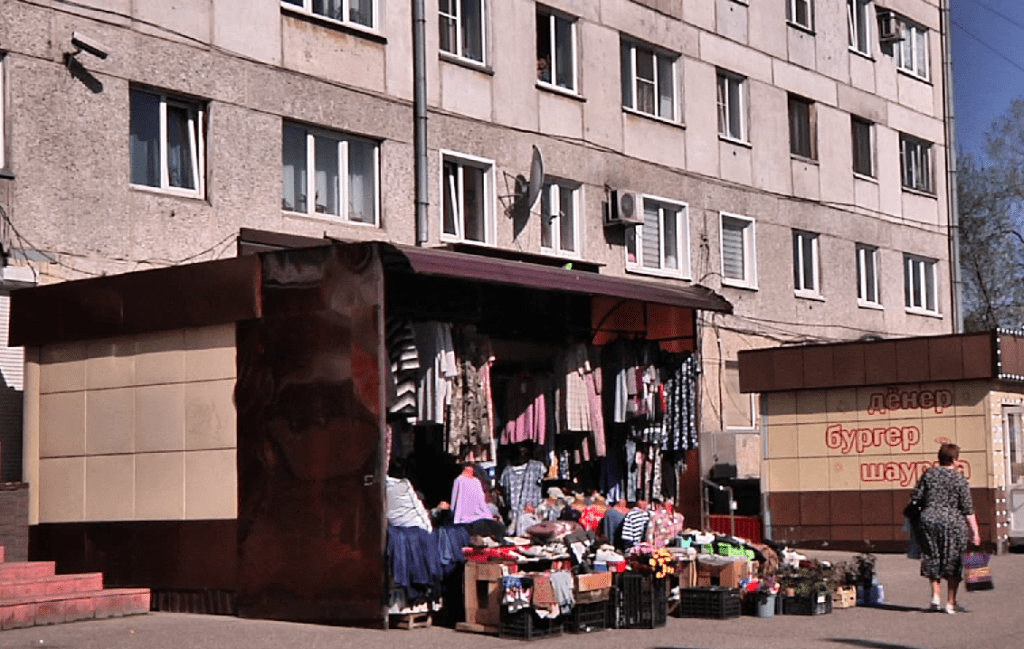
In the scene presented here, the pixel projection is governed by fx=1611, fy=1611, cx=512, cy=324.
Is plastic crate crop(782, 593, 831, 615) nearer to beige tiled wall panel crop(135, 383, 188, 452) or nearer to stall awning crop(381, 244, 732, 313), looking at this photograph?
stall awning crop(381, 244, 732, 313)

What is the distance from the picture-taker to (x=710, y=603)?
52.5ft

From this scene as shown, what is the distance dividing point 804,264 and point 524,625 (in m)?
19.2

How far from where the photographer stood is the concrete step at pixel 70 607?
47.8ft

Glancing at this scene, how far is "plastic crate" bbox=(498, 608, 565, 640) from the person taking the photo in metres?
14.2

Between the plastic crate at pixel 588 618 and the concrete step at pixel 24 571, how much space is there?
17.4ft

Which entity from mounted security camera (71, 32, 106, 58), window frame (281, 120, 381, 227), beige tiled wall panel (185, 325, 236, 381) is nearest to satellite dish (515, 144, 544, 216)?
window frame (281, 120, 381, 227)

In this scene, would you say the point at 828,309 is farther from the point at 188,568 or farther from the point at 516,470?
the point at 188,568

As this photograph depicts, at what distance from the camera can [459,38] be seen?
24328mm

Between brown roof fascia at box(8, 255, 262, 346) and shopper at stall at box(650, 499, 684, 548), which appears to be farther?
shopper at stall at box(650, 499, 684, 548)

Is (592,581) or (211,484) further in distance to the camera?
(211,484)

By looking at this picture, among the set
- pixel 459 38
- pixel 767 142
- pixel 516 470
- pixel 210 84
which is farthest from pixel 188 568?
pixel 767 142

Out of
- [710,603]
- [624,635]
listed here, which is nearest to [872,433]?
[710,603]

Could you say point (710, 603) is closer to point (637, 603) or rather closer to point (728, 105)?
point (637, 603)

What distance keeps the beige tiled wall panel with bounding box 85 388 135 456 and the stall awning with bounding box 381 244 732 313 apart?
3445 millimetres
